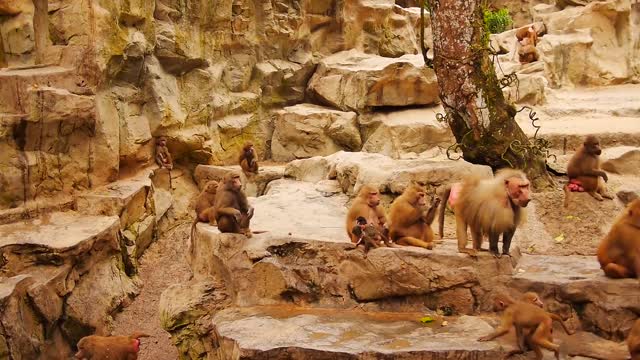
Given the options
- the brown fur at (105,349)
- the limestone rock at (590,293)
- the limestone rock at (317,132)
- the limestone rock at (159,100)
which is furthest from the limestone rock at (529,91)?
the brown fur at (105,349)

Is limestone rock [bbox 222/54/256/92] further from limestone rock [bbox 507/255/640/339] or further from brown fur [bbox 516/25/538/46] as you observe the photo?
limestone rock [bbox 507/255/640/339]

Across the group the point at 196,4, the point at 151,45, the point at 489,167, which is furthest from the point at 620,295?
the point at 196,4

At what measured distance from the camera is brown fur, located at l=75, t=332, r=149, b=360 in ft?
27.2

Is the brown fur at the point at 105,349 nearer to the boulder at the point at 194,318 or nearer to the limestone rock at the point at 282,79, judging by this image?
the boulder at the point at 194,318

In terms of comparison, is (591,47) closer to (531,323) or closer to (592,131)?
(592,131)

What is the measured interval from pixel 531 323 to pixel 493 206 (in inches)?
46.3

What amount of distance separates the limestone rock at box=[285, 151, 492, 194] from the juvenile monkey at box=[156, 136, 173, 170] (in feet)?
16.2

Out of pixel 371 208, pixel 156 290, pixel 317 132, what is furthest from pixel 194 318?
pixel 317 132

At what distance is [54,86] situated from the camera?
12.4 m

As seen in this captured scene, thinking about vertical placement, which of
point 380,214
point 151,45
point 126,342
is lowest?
point 126,342

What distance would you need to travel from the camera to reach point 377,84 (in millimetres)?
17781

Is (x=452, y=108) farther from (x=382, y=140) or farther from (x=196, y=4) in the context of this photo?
(x=196, y=4)

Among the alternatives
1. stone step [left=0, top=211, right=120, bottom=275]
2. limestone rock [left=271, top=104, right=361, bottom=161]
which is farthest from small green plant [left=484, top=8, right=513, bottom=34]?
stone step [left=0, top=211, right=120, bottom=275]

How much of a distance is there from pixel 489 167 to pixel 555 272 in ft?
8.46
